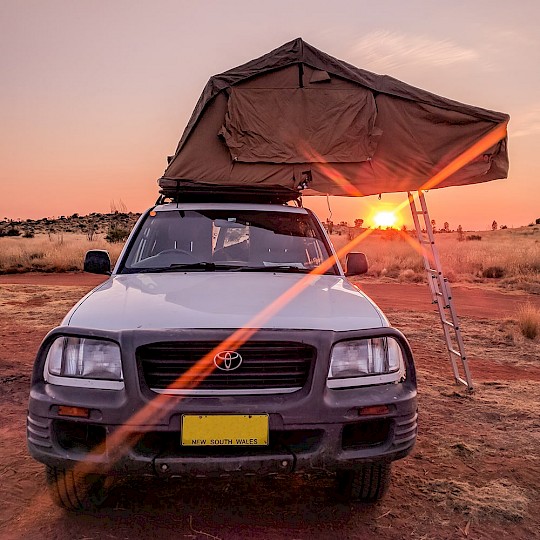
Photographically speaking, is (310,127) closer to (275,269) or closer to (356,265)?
(356,265)

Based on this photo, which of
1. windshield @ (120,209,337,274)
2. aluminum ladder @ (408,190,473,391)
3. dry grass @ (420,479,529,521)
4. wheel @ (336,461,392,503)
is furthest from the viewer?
aluminum ladder @ (408,190,473,391)

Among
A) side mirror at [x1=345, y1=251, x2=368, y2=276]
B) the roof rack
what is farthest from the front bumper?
the roof rack

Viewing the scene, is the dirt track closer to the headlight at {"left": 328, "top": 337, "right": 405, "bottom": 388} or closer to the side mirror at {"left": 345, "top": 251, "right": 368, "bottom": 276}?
the headlight at {"left": 328, "top": 337, "right": 405, "bottom": 388}

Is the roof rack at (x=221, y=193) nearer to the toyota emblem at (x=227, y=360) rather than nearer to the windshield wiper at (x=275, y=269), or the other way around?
the windshield wiper at (x=275, y=269)

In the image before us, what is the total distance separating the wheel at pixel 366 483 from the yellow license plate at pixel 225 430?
84 cm

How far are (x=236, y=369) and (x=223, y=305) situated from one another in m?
0.41

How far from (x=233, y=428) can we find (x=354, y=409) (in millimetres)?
585

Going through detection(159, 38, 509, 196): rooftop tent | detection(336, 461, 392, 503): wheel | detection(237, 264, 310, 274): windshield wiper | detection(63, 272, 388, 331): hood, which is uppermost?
detection(159, 38, 509, 196): rooftop tent

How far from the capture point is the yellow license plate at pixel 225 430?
2.71 meters

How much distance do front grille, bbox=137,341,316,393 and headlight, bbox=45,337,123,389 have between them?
0.52ft

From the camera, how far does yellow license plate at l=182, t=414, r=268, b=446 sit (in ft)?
8.88

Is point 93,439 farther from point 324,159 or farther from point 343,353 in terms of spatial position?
point 324,159

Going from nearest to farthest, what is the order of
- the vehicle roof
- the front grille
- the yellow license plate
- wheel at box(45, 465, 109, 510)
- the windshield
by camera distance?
the yellow license plate < the front grille < wheel at box(45, 465, 109, 510) < the windshield < the vehicle roof

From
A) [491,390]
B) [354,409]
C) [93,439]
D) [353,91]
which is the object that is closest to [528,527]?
[354,409]
